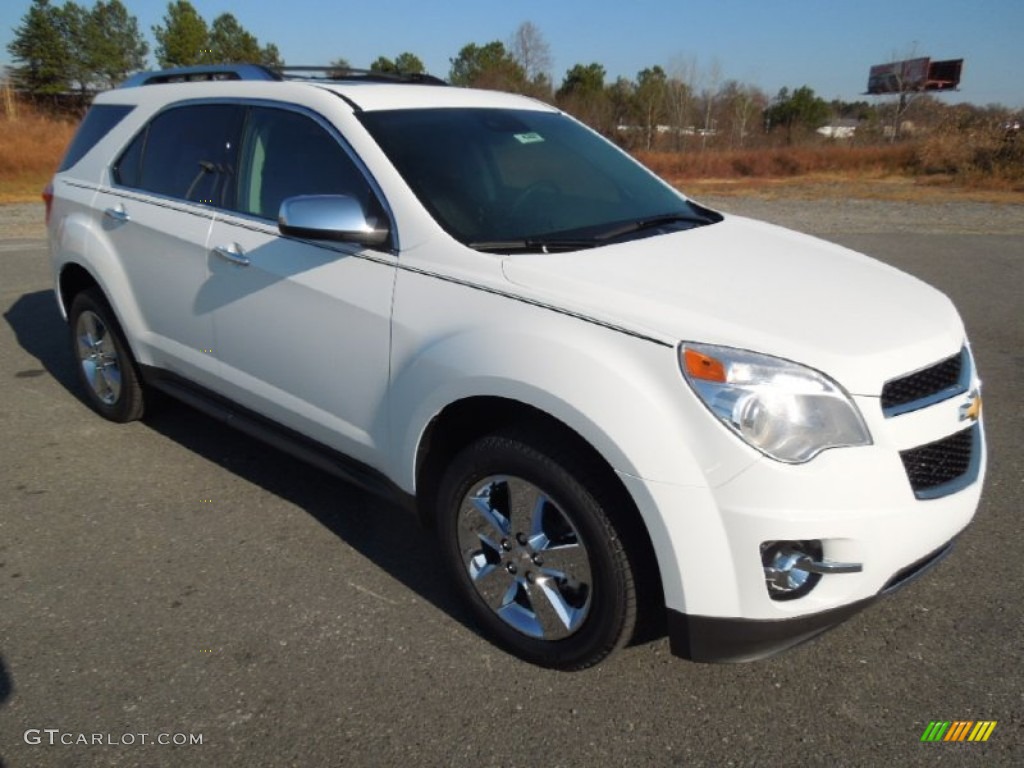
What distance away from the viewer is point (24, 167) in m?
23.9

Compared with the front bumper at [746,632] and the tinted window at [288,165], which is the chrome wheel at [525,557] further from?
the tinted window at [288,165]

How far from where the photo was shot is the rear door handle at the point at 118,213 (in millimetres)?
4160

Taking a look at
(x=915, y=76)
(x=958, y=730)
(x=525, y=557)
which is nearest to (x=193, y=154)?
(x=525, y=557)

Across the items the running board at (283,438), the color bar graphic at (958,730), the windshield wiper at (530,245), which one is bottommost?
the color bar graphic at (958,730)

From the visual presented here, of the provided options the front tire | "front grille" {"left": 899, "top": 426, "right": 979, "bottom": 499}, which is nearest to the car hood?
"front grille" {"left": 899, "top": 426, "right": 979, "bottom": 499}

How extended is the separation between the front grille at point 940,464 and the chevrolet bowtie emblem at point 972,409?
4 centimetres

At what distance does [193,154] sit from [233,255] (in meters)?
0.79

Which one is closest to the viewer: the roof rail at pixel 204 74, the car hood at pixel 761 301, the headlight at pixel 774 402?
the headlight at pixel 774 402

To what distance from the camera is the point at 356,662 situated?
2.71 m

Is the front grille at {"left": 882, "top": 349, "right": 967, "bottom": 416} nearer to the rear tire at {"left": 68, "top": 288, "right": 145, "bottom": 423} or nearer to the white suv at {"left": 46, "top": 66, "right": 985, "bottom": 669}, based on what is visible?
the white suv at {"left": 46, "top": 66, "right": 985, "bottom": 669}

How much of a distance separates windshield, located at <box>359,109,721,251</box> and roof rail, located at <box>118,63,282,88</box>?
93 centimetres

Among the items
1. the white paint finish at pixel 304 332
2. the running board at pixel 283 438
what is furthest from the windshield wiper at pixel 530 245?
the running board at pixel 283 438

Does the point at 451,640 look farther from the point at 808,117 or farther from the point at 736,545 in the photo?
the point at 808,117

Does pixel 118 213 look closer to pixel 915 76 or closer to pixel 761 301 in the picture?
pixel 761 301
